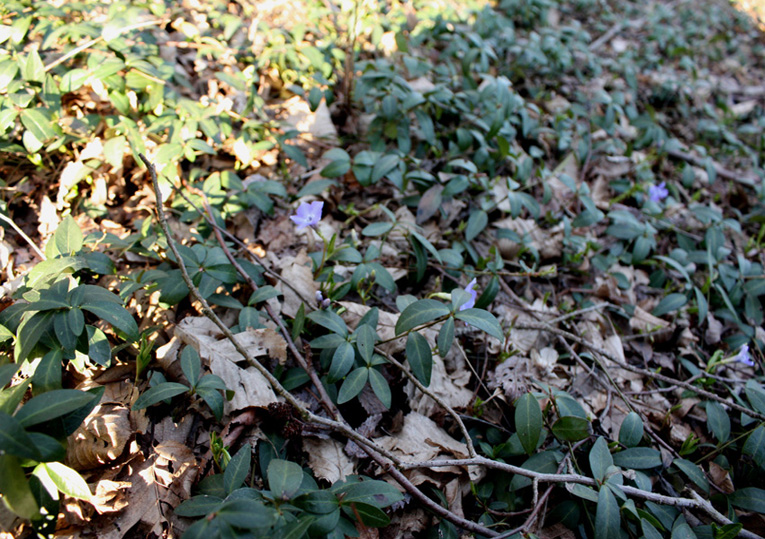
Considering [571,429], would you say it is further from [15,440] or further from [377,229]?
[15,440]

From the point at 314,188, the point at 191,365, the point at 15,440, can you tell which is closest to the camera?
the point at 15,440

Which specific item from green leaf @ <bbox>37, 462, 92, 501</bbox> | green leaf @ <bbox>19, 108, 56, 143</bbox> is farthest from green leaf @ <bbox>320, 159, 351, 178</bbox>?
green leaf @ <bbox>37, 462, 92, 501</bbox>

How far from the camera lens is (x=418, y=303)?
1.50 m

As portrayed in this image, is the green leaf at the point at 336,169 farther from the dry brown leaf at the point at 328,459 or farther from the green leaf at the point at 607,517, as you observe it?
the green leaf at the point at 607,517

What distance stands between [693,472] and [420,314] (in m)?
1.21

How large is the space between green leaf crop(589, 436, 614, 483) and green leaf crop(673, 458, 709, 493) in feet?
1.14

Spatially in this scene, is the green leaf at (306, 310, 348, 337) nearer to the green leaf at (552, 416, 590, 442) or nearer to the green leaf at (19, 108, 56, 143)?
the green leaf at (552, 416, 590, 442)

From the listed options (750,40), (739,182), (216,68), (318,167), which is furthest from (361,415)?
(750,40)

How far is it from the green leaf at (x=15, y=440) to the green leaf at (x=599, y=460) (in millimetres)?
1576

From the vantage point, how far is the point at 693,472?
1661 mm

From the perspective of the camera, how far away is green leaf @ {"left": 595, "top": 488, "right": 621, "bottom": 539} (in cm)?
137

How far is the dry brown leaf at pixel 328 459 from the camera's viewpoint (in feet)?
4.78

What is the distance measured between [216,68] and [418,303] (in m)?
2.26

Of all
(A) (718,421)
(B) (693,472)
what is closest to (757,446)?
(A) (718,421)
